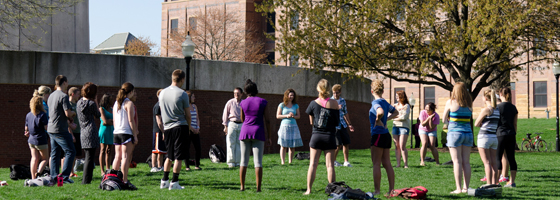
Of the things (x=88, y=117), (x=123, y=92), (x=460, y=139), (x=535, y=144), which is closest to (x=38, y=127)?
(x=88, y=117)

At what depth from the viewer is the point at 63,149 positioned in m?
9.01

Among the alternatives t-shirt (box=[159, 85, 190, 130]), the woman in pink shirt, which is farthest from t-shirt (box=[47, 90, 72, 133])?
the woman in pink shirt

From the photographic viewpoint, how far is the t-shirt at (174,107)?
8211mm

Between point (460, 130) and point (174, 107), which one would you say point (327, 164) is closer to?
point (460, 130)

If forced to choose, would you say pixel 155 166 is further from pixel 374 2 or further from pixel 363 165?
pixel 374 2

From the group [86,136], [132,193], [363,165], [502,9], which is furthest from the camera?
[502,9]

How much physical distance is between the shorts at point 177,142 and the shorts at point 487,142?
463cm

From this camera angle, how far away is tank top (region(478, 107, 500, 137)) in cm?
873

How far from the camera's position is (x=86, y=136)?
8.99 metres

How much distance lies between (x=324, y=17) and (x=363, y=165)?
8.47 metres

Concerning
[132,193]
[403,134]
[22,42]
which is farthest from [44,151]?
[22,42]

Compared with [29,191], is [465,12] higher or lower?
higher

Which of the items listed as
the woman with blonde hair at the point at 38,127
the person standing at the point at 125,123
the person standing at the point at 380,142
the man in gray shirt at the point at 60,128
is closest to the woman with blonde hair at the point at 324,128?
the person standing at the point at 380,142

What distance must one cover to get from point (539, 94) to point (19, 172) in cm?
4740
